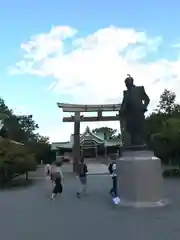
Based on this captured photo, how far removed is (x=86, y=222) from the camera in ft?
36.5

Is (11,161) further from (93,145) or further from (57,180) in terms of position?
(93,145)

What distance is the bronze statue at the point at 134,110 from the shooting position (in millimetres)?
15336

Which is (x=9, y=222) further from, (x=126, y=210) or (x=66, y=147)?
(x=66, y=147)

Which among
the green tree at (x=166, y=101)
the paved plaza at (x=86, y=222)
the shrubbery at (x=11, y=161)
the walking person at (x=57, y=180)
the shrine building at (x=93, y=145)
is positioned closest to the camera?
the paved plaza at (x=86, y=222)

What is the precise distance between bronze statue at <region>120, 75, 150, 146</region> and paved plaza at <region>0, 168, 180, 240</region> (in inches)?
95.5

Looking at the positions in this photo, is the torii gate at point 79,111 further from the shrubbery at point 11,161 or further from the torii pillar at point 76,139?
the shrubbery at point 11,161

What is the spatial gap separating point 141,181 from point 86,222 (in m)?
3.56

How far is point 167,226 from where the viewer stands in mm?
10172

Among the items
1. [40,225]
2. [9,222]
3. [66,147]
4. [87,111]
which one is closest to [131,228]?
[40,225]

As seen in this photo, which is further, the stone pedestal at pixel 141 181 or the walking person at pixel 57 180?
the walking person at pixel 57 180

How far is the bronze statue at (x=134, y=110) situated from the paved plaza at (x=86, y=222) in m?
2.42

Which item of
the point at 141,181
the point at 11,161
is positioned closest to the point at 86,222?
the point at 141,181

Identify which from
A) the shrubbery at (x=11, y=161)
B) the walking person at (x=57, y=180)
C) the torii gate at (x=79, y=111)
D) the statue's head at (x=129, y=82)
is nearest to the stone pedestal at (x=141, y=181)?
the statue's head at (x=129, y=82)

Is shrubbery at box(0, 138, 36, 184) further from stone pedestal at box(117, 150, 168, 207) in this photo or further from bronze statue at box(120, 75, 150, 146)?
stone pedestal at box(117, 150, 168, 207)
